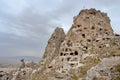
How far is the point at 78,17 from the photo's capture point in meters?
91.8

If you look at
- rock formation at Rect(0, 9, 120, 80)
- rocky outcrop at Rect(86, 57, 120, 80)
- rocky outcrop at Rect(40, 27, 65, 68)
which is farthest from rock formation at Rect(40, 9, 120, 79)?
rocky outcrop at Rect(86, 57, 120, 80)

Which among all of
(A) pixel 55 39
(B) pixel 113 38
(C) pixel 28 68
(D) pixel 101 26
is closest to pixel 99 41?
(B) pixel 113 38

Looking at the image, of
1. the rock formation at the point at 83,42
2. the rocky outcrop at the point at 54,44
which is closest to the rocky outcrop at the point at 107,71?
the rock formation at the point at 83,42

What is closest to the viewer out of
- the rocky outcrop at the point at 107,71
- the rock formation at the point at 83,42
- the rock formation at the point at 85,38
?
the rocky outcrop at the point at 107,71

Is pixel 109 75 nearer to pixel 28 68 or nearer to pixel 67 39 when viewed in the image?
pixel 67 39

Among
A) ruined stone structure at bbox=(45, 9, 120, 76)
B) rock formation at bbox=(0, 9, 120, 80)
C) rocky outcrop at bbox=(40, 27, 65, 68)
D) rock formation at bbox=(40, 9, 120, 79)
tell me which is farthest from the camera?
rocky outcrop at bbox=(40, 27, 65, 68)

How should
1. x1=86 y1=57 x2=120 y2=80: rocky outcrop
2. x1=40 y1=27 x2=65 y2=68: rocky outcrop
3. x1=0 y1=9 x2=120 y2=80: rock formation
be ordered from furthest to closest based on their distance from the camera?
x1=40 y1=27 x2=65 y2=68: rocky outcrop, x1=0 y1=9 x2=120 y2=80: rock formation, x1=86 y1=57 x2=120 y2=80: rocky outcrop

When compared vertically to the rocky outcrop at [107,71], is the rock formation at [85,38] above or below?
above

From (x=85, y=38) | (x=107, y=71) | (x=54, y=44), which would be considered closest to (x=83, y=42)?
(x=85, y=38)

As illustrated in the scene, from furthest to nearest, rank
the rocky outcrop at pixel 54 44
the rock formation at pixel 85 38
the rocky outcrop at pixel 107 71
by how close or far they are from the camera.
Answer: the rocky outcrop at pixel 54 44, the rock formation at pixel 85 38, the rocky outcrop at pixel 107 71

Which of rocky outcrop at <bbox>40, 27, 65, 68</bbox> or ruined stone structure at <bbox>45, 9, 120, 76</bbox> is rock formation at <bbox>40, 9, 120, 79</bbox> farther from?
rocky outcrop at <bbox>40, 27, 65, 68</bbox>

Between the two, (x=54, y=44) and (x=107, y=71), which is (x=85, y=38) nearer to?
(x=54, y=44)

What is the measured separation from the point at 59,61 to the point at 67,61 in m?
4.33

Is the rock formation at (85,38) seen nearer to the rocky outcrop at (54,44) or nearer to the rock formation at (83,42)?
the rock formation at (83,42)
